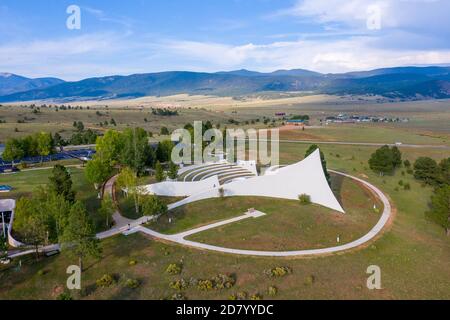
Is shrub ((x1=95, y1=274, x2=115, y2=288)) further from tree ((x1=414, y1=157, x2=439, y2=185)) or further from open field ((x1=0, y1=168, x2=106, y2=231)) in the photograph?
tree ((x1=414, y1=157, x2=439, y2=185))

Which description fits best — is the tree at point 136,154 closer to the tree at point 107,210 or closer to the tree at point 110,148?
the tree at point 110,148

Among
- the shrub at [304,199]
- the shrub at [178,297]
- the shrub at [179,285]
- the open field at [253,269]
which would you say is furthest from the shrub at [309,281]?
the shrub at [304,199]

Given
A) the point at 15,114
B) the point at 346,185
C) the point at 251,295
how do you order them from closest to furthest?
the point at 251,295, the point at 346,185, the point at 15,114

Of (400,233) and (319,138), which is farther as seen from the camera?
(319,138)

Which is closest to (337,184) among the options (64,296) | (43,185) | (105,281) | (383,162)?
(383,162)

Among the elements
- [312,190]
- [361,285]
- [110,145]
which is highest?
[110,145]

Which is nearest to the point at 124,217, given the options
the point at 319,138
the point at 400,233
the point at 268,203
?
the point at 268,203

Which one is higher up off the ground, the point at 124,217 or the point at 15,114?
the point at 15,114

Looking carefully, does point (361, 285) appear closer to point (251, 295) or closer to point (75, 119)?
point (251, 295)
